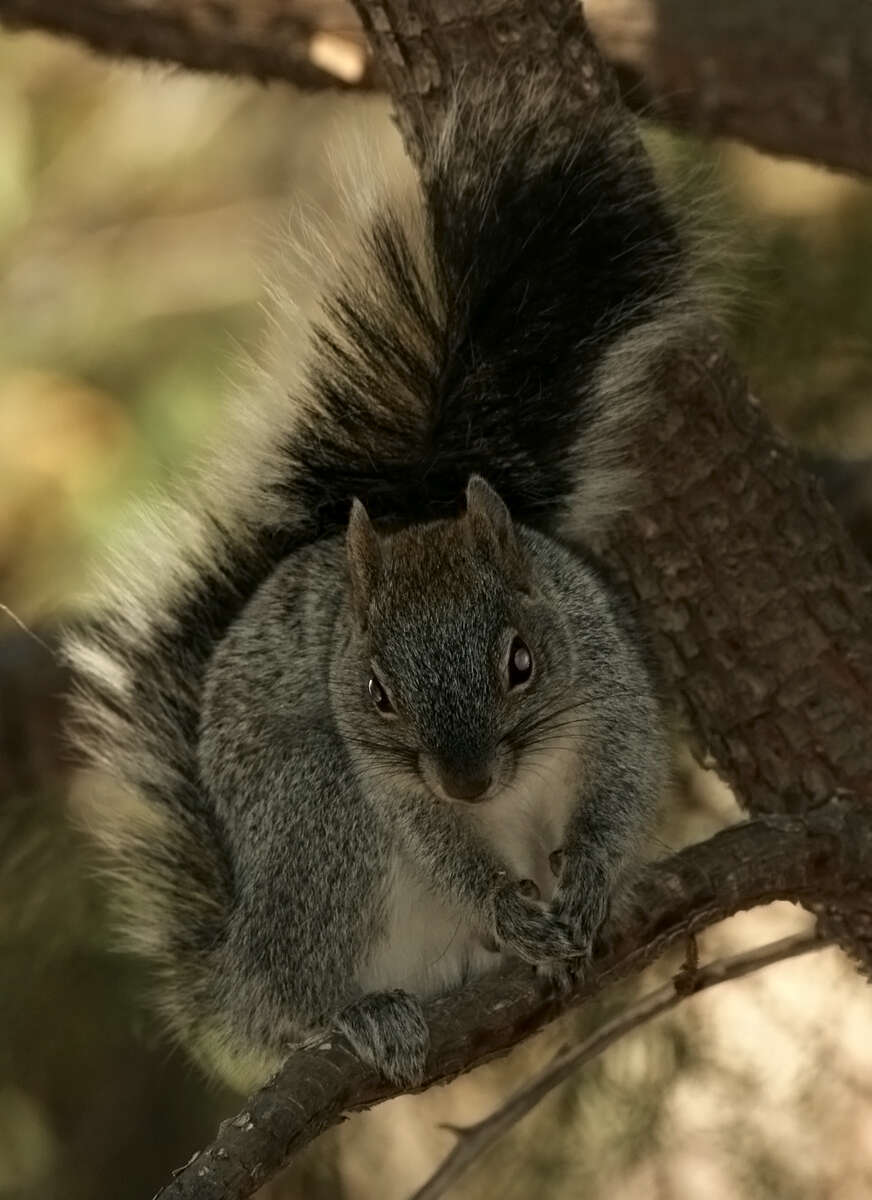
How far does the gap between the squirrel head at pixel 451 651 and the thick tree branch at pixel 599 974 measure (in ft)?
0.82

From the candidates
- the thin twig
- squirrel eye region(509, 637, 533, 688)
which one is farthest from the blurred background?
squirrel eye region(509, 637, 533, 688)

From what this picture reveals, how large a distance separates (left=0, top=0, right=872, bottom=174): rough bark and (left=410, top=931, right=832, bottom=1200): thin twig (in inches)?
51.1

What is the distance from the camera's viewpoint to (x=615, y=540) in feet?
8.96

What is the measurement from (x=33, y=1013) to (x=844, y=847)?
55.1 inches

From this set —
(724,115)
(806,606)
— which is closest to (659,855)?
(806,606)

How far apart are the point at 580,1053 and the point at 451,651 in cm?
59

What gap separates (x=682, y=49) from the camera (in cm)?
312

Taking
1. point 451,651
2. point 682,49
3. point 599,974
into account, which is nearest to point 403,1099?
point 599,974

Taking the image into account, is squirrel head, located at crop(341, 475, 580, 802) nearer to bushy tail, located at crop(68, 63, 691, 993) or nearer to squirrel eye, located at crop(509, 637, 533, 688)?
squirrel eye, located at crop(509, 637, 533, 688)

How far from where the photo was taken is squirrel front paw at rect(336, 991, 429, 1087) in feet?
7.03

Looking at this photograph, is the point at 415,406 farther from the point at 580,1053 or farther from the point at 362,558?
the point at 580,1053

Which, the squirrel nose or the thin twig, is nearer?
the squirrel nose

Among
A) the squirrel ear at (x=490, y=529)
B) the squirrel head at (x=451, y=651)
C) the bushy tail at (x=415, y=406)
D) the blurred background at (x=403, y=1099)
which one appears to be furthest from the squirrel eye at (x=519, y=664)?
the blurred background at (x=403, y=1099)

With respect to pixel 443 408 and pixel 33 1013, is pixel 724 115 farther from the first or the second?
pixel 33 1013
